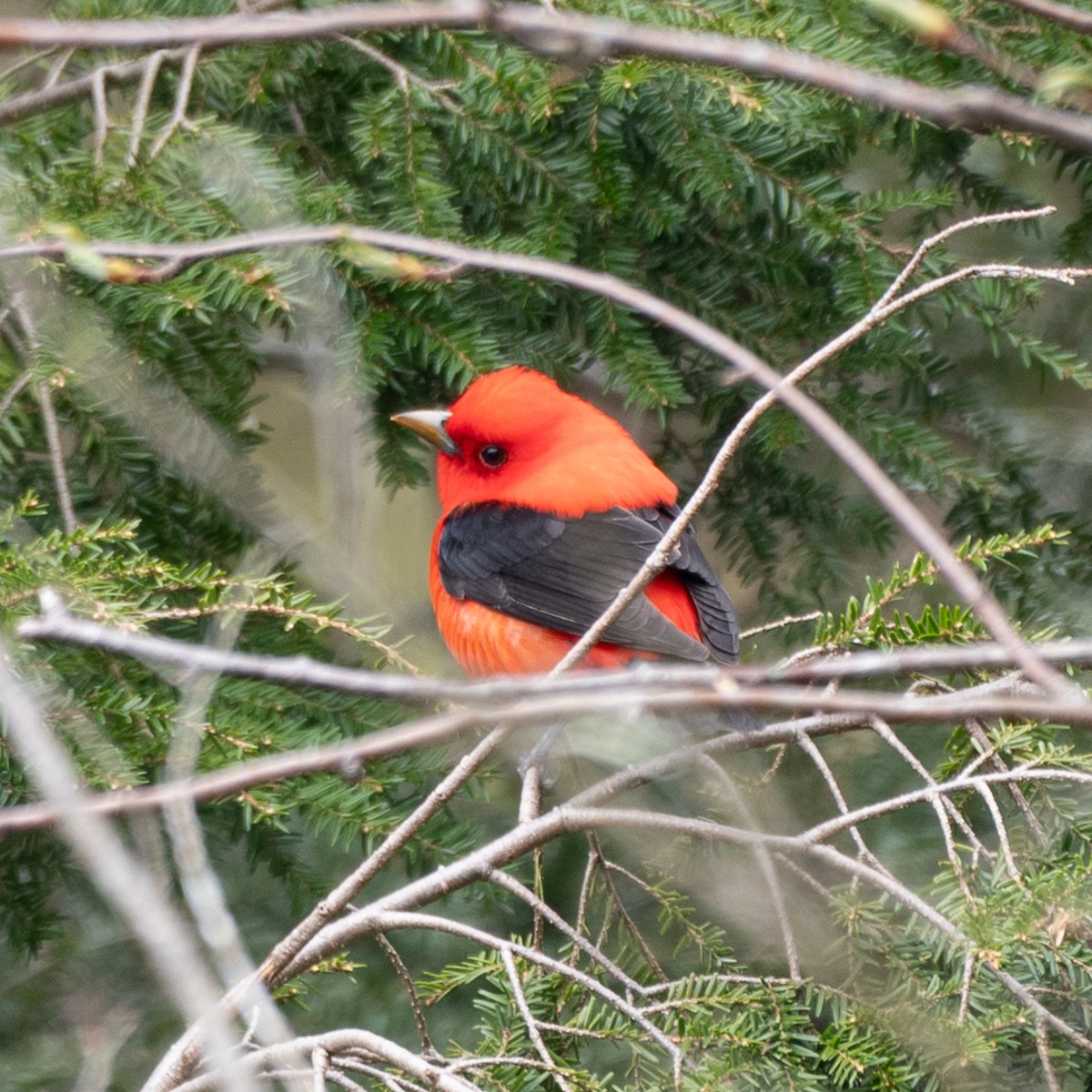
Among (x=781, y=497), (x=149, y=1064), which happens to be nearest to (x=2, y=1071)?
(x=149, y=1064)

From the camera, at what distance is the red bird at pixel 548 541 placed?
2.94 metres

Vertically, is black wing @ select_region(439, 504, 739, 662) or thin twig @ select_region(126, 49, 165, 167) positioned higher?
thin twig @ select_region(126, 49, 165, 167)

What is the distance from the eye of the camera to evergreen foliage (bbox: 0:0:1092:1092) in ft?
6.11

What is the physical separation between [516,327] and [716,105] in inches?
25.7

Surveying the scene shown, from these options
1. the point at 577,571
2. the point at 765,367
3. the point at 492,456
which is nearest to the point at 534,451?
the point at 492,456

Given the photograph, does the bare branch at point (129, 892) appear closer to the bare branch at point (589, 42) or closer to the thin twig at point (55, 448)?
the bare branch at point (589, 42)

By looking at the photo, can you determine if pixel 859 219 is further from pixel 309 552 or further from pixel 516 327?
pixel 309 552

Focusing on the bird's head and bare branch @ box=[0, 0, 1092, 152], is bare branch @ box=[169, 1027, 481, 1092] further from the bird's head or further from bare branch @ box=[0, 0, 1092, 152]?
the bird's head

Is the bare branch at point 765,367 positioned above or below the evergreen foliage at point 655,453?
above

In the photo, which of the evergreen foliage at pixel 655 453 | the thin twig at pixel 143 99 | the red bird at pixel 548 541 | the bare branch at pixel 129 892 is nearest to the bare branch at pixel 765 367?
the evergreen foliage at pixel 655 453

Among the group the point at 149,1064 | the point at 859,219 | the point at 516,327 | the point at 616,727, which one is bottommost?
the point at 149,1064

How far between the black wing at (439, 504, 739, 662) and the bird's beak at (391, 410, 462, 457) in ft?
0.71

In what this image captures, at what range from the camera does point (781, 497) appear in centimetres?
316

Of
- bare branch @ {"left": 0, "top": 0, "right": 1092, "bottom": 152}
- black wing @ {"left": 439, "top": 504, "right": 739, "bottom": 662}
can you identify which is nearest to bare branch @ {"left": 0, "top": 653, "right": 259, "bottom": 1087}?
bare branch @ {"left": 0, "top": 0, "right": 1092, "bottom": 152}
